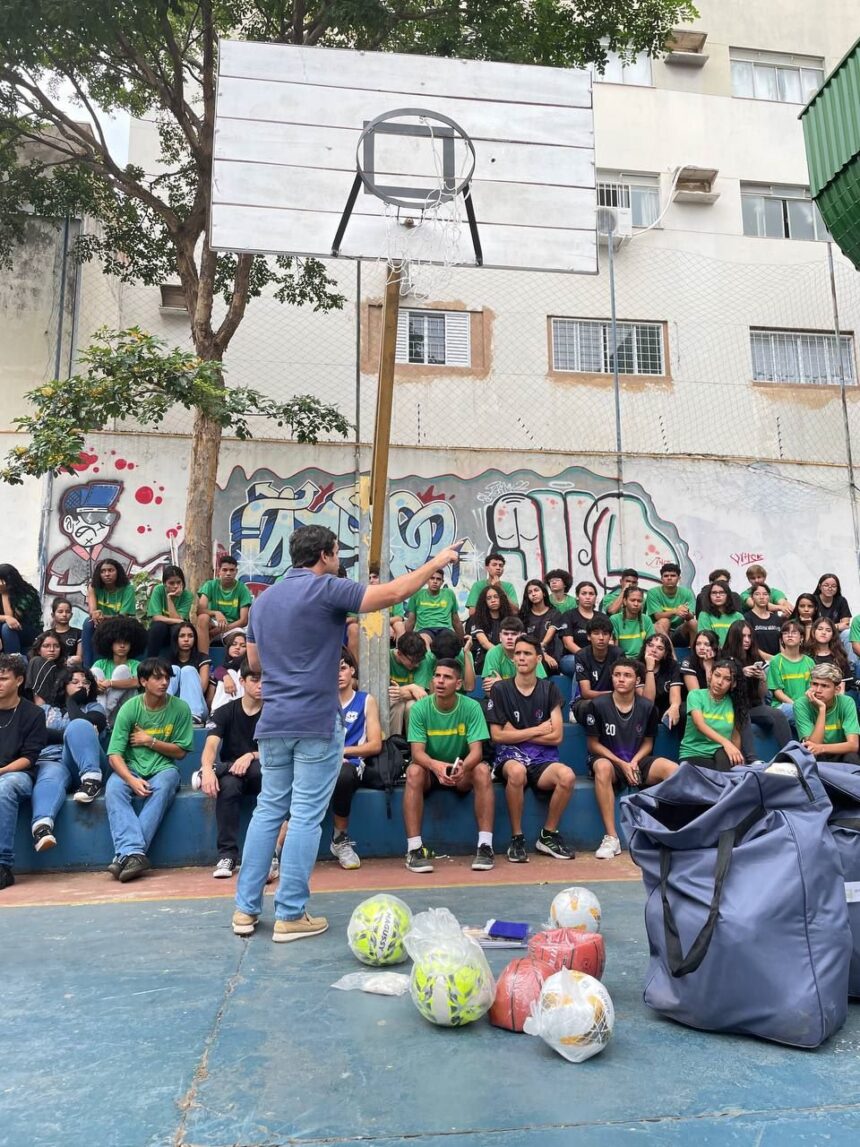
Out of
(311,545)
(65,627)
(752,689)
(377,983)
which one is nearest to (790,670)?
(752,689)

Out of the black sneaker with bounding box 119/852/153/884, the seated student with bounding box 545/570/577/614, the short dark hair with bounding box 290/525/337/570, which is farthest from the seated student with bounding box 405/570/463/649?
the short dark hair with bounding box 290/525/337/570

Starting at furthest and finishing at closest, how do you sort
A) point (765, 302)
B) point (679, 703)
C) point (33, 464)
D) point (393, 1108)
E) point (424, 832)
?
1. point (765, 302)
2. point (33, 464)
3. point (679, 703)
4. point (424, 832)
5. point (393, 1108)

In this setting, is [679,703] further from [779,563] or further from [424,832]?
[779,563]

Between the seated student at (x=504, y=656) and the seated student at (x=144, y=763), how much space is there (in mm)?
2518

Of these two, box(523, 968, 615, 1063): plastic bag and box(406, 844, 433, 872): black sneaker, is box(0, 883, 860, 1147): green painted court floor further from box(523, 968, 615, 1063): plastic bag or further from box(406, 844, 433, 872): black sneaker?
box(406, 844, 433, 872): black sneaker

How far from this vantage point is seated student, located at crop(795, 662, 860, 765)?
698 cm

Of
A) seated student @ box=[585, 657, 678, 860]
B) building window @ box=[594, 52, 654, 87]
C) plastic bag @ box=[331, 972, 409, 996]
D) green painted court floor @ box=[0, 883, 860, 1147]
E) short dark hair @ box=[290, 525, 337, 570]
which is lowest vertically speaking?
green painted court floor @ box=[0, 883, 860, 1147]

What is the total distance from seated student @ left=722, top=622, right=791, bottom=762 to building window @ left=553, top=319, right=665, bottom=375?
725 cm

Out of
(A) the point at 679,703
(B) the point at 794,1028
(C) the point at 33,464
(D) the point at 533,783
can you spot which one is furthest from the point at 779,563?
(B) the point at 794,1028

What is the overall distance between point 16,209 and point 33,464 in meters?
5.15

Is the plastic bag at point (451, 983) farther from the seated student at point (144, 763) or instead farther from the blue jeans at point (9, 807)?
the blue jeans at point (9, 807)

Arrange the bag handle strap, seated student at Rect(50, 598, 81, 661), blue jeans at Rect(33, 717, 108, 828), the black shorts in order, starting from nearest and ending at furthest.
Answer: the bag handle strap
blue jeans at Rect(33, 717, 108, 828)
the black shorts
seated student at Rect(50, 598, 81, 661)

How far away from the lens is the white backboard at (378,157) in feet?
20.0

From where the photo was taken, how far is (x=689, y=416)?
13930 millimetres
